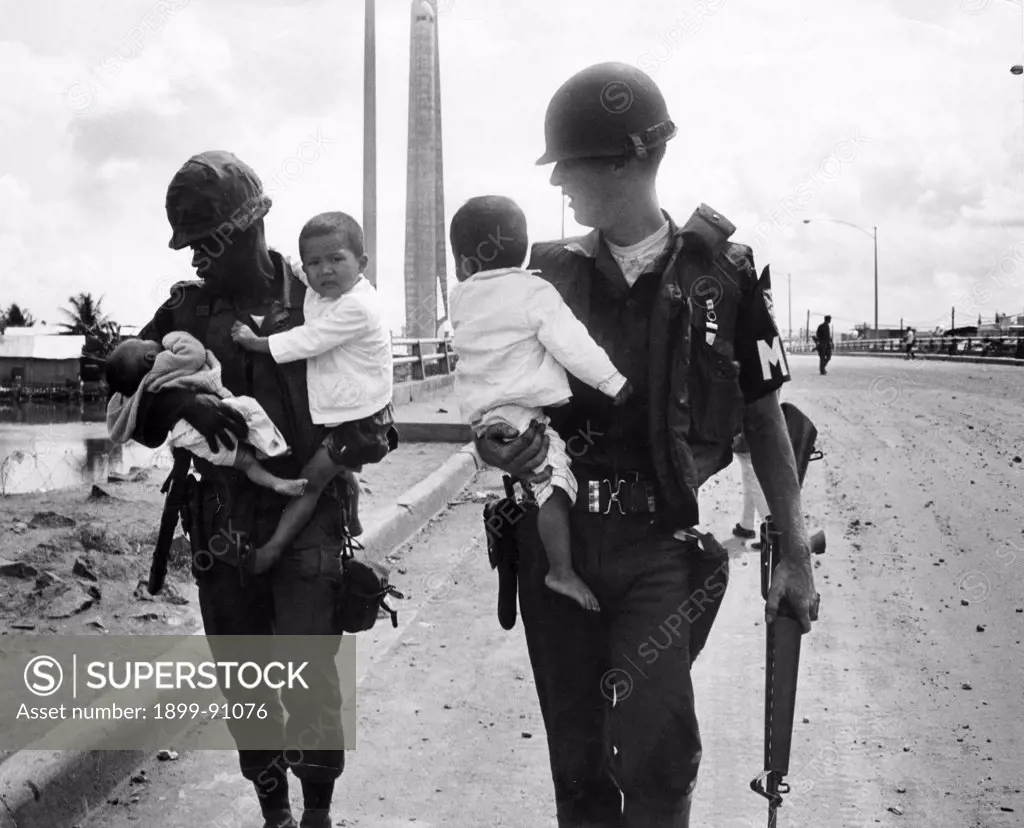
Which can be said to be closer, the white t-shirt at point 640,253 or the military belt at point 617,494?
the military belt at point 617,494

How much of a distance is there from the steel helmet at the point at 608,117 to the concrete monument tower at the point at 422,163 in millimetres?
20968

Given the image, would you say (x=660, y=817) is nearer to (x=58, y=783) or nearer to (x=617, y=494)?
(x=617, y=494)

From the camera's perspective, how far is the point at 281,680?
120 inches

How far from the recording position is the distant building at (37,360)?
236ft

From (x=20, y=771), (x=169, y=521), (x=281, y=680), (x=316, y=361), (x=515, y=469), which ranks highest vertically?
(x=316, y=361)

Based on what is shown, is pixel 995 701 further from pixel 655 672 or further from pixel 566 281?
pixel 566 281

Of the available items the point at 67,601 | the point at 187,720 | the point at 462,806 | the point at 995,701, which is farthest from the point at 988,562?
the point at 67,601

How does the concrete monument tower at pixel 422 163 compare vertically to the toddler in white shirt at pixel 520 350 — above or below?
above

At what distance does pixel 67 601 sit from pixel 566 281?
375 cm

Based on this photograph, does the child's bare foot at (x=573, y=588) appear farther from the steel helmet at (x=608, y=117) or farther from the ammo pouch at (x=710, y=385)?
the steel helmet at (x=608, y=117)

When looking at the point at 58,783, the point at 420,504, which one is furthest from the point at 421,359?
the point at 58,783

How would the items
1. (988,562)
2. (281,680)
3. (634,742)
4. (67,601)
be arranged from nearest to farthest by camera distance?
(634,742), (281,680), (67,601), (988,562)

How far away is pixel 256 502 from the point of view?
309 centimetres

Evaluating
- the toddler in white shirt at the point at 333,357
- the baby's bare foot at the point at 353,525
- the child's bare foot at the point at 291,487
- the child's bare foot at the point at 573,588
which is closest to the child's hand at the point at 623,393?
the child's bare foot at the point at 573,588
